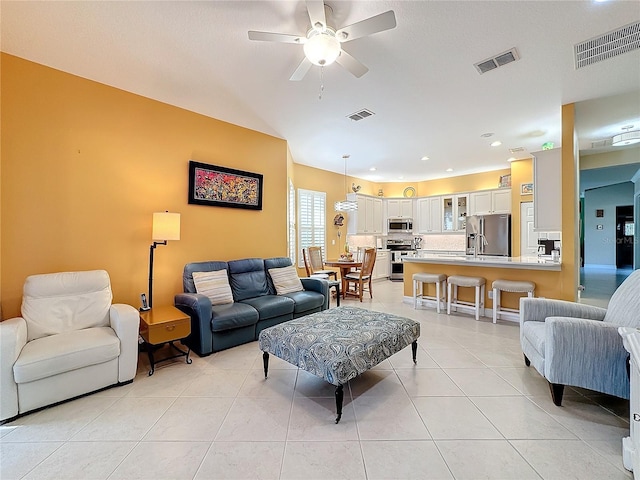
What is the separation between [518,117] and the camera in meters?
3.86

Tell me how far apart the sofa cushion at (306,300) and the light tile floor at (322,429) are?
1084 millimetres

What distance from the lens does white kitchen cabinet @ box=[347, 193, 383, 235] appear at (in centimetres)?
740

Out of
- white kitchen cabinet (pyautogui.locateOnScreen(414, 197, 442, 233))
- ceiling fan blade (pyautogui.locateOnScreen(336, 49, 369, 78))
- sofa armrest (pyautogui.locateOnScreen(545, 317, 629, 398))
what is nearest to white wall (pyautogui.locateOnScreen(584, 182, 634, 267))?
white kitchen cabinet (pyautogui.locateOnScreen(414, 197, 442, 233))

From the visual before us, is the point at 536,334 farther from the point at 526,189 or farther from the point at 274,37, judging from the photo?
the point at 526,189

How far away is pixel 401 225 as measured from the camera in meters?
8.05

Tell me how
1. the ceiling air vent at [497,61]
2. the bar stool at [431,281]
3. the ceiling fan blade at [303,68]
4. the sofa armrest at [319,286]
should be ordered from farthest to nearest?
the bar stool at [431,281], the sofa armrest at [319,286], the ceiling air vent at [497,61], the ceiling fan blade at [303,68]

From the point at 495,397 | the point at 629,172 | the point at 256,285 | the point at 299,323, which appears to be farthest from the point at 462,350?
the point at 629,172

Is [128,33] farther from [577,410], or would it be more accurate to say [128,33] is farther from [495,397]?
[577,410]

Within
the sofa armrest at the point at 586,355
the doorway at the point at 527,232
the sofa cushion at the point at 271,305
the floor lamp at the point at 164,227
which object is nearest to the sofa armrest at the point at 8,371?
the floor lamp at the point at 164,227

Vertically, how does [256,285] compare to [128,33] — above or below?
below

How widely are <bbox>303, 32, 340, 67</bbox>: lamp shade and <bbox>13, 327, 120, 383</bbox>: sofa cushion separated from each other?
282 cm

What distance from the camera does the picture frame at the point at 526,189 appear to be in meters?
5.85

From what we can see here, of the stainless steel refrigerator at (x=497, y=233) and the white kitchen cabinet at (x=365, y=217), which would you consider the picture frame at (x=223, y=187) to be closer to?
the white kitchen cabinet at (x=365, y=217)

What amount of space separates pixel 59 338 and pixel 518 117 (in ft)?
18.9
